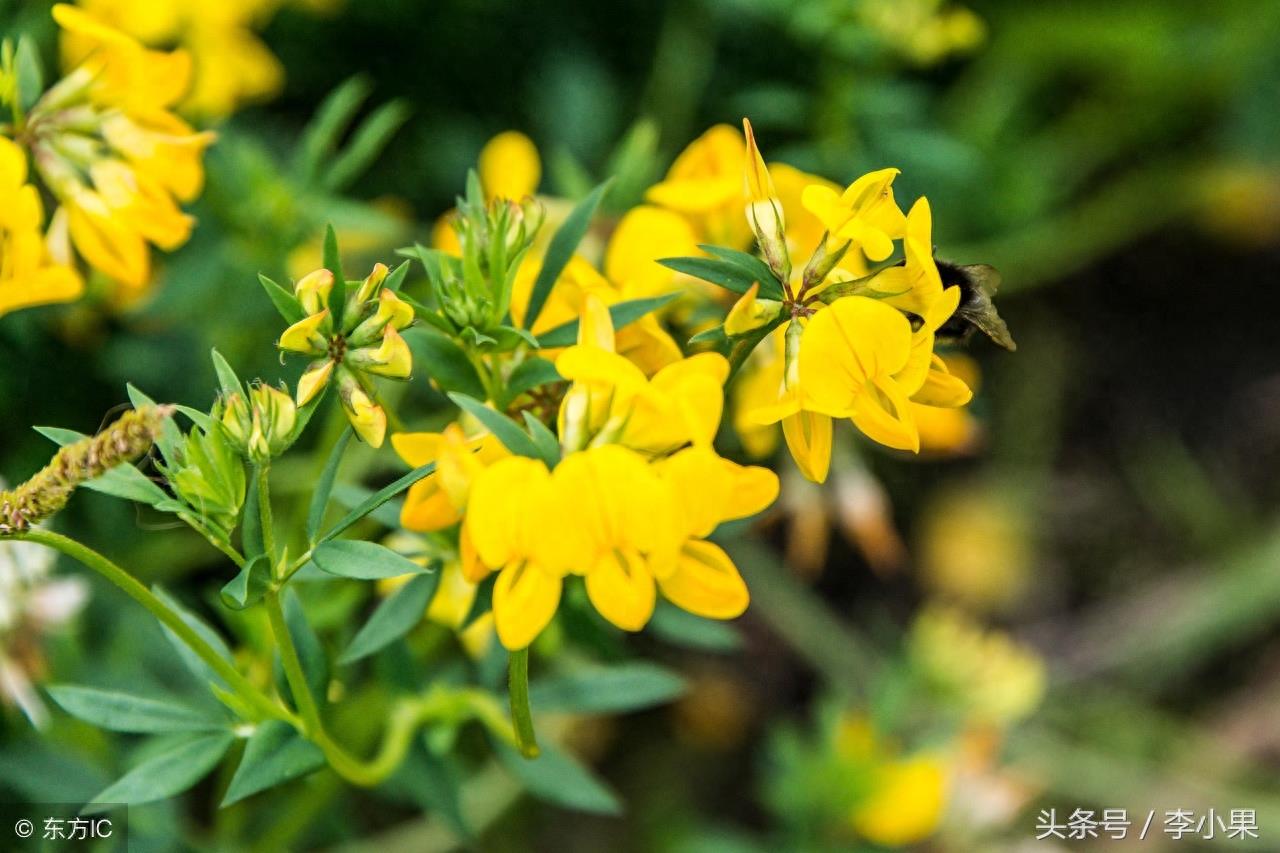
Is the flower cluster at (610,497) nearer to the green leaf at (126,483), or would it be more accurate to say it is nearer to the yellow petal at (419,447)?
the yellow petal at (419,447)

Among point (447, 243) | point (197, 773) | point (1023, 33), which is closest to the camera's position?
point (197, 773)

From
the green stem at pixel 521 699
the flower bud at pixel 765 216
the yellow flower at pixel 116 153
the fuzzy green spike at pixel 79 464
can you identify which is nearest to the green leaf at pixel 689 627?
the green stem at pixel 521 699

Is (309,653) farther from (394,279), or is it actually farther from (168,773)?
(394,279)

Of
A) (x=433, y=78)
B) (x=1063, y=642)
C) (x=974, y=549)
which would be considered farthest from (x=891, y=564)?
(x=433, y=78)

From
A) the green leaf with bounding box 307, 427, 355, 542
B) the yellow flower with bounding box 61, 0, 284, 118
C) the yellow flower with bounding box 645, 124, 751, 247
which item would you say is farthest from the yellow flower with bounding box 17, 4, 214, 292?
the yellow flower with bounding box 645, 124, 751, 247

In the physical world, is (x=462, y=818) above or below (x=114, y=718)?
above

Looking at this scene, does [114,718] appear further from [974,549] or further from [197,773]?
[974,549]
